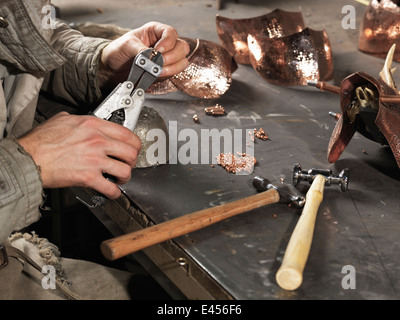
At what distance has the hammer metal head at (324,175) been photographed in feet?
4.00

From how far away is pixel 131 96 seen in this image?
1.19 meters

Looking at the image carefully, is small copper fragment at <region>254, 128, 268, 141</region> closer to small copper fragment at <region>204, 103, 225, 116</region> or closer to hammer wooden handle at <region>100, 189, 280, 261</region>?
small copper fragment at <region>204, 103, 225, 116</region>

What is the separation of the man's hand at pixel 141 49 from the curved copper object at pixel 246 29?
53 cm

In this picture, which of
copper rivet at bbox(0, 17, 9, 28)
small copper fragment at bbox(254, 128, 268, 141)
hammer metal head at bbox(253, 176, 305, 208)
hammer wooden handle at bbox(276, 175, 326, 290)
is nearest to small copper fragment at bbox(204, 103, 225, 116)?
small copper fragment at bbox(254, 128, 268, 141)

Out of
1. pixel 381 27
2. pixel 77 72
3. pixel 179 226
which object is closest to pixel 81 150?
pixel 179 226

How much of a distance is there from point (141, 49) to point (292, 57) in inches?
22.3

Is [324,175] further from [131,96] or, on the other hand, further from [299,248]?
[131,96]

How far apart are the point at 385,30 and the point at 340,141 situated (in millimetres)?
782

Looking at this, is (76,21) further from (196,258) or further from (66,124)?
(196,258)

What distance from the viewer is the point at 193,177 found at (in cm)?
129

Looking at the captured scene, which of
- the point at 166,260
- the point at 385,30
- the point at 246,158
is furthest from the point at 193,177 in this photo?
the point at 385,30

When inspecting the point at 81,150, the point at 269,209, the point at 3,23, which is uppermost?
the point at 3,23

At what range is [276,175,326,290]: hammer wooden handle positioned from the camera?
36.4 inches

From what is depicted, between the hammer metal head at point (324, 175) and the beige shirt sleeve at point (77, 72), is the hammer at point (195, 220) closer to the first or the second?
the hammer metal head at point (324, 175)
